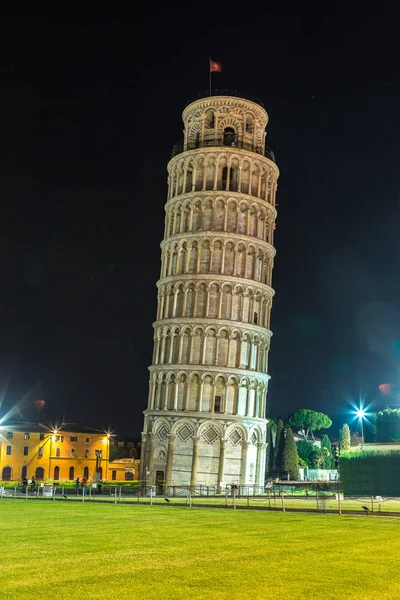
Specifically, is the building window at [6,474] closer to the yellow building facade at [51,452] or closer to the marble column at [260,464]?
the yellow building facade at [51,452]

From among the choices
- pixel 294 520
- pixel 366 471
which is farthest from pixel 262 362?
pixel 294 520

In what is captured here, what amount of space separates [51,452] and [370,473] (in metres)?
63.1

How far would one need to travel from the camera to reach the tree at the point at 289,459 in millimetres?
101363

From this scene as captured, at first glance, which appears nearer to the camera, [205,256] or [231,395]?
[231,395]

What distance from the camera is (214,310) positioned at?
224ft

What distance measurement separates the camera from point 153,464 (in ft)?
221

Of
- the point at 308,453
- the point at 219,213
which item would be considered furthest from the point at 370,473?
the point at 308,453

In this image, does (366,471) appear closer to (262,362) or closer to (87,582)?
(262,362)

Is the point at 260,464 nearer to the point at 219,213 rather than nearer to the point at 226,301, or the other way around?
the point at 226,301

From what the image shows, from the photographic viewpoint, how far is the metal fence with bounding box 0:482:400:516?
37812 mm

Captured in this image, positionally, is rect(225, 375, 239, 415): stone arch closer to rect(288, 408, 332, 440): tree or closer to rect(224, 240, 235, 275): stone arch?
rect(224, 240, 235, 275): stone arch

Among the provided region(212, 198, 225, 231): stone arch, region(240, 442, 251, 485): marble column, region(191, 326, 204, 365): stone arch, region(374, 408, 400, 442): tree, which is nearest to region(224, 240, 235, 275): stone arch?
region(212, 198, 225, 231): stone arch

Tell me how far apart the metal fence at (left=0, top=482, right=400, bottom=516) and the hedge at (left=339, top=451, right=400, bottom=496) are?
5.06 metres

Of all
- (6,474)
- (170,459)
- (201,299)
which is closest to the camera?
(170,459)
